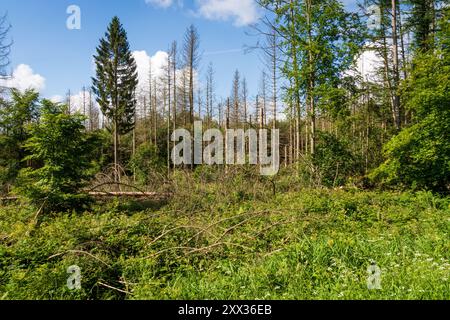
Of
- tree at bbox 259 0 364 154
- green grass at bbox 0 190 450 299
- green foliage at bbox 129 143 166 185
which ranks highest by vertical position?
tree at bbox 259 0 364 154

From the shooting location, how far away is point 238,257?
195 inches

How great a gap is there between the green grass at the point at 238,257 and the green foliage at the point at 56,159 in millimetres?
932

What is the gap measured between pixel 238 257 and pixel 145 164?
50.0 ft

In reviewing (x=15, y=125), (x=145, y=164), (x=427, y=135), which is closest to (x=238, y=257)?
(x=427, y=135)

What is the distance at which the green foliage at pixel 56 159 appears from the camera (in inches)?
316

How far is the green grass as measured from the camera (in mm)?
3721

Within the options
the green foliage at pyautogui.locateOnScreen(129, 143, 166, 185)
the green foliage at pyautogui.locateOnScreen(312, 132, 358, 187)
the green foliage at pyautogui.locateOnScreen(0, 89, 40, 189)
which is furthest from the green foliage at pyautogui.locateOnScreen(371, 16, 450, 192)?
the green foliage at pyautogui.locateOnScreen(0, 89, 40, 189)

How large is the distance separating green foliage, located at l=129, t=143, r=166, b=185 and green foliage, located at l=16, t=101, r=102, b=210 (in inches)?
277

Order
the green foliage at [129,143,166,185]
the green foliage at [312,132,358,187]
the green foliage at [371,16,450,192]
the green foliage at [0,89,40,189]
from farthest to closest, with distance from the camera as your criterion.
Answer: the green foliage at [129,143,166,185], the green foliage at [0,89,40,189], the green foliage at [312,132,358,187], the green foliage at [371,16,450,192]

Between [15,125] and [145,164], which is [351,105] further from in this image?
[15,125]

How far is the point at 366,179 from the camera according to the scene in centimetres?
1317

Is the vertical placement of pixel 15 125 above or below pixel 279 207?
above

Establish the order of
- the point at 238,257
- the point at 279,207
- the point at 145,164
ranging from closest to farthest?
the point at 238,257
the point at 279,207
the point at 145,164

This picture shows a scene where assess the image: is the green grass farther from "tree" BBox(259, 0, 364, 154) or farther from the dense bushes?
"tree" BBox(259, 0, 364, 154)
